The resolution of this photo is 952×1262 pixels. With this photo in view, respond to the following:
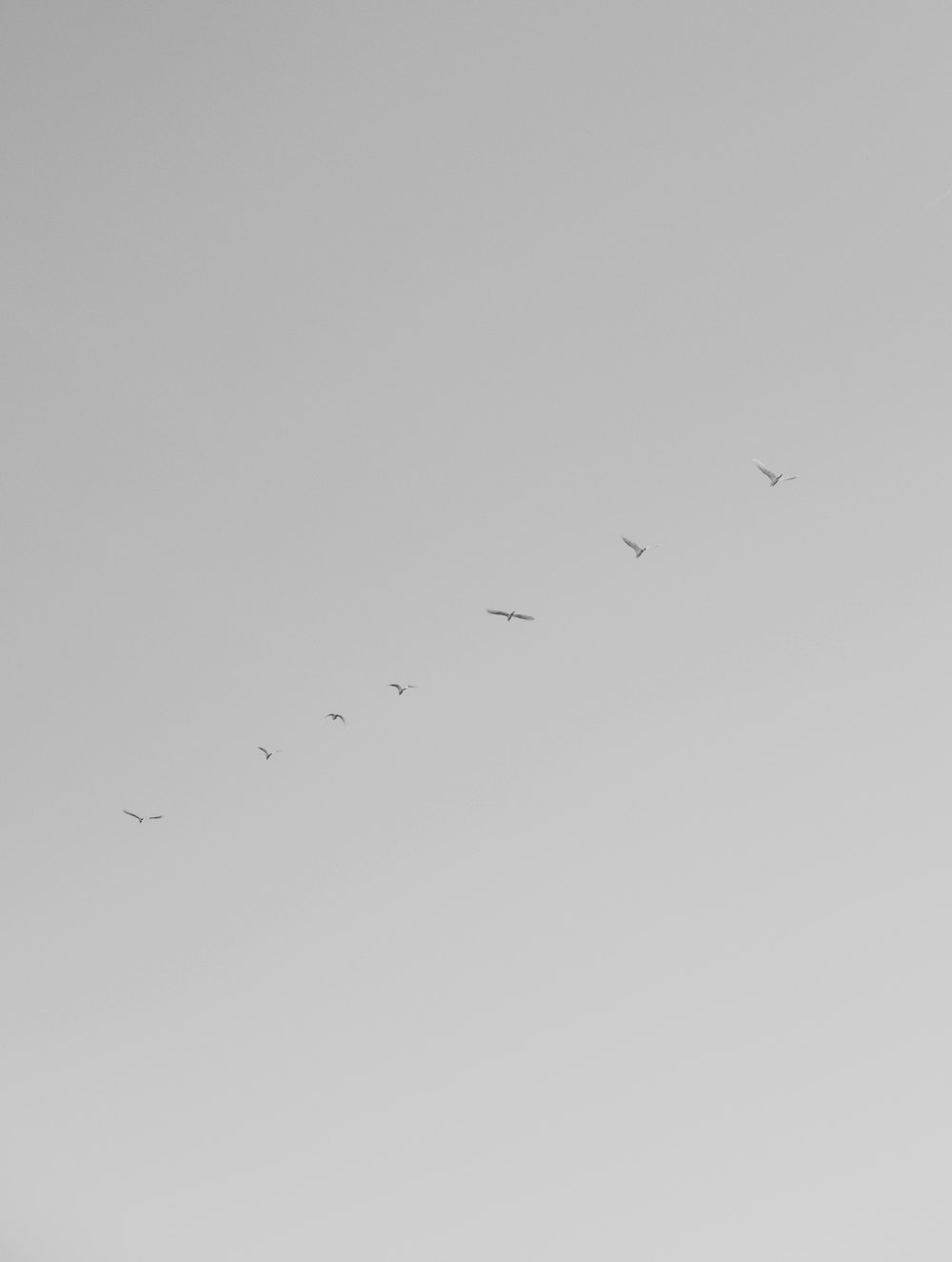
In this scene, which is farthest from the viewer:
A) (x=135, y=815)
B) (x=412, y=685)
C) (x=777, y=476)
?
(x=135, y=815)

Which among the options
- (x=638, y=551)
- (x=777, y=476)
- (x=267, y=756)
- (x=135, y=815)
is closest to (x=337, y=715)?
(x=267, y=756)

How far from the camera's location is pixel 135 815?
58.3 meters

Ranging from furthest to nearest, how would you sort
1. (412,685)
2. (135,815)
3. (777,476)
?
(135,815), (412,685), (777,476)

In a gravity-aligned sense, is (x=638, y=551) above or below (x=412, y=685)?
above

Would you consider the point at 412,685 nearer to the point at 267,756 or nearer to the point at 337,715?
the point at 337,715

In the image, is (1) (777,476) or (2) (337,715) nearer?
(1) (777,476)

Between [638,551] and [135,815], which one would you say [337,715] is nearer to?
[135,815]

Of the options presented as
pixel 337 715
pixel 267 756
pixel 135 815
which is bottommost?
pixel 135 815

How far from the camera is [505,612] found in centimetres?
5134

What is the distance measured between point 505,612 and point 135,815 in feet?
83.3

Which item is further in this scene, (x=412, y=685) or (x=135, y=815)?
(x=135, y=815)

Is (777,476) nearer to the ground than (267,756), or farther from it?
farther from it

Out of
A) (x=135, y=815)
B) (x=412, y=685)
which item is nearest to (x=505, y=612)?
(x=412, y=685)

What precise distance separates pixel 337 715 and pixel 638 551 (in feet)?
67.5
